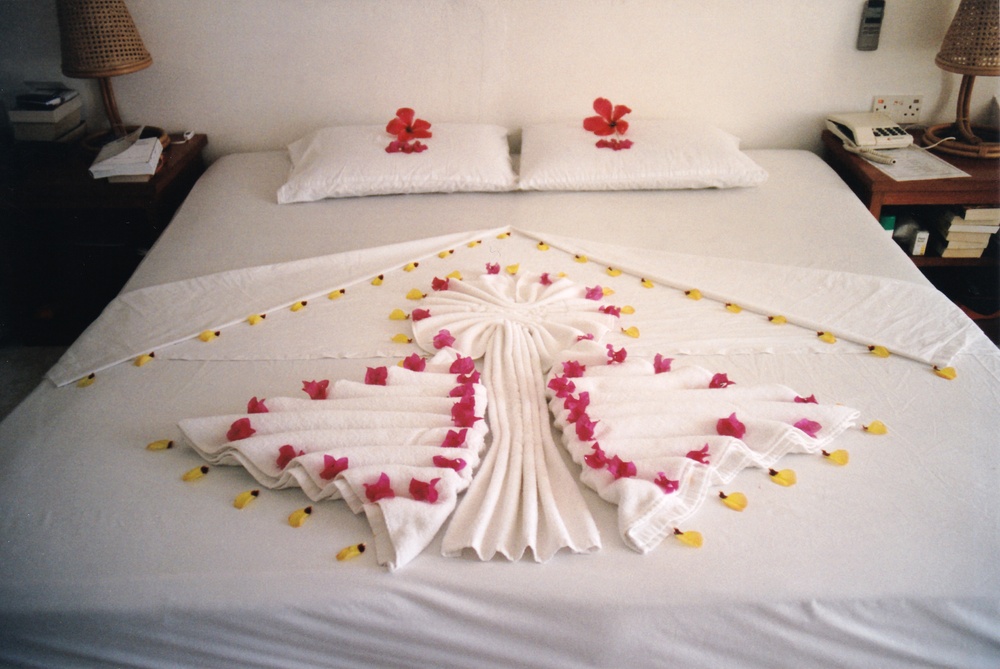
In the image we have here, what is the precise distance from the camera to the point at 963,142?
249 cm

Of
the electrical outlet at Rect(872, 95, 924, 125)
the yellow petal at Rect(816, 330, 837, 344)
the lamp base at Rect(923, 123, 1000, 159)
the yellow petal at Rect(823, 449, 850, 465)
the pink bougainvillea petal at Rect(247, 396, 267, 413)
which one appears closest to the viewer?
the yellow petal at Rect(823, 449, 850, 465)

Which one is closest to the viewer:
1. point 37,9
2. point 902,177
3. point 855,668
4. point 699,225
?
point 855,668

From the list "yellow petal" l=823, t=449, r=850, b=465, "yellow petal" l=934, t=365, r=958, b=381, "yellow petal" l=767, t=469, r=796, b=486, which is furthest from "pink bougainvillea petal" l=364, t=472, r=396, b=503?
"yellow petal" l=934, t=365, r=958, b=381

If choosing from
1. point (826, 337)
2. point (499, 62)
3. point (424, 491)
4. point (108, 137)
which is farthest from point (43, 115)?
point (826, 337)

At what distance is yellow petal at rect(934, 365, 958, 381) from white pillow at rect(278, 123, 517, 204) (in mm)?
1271

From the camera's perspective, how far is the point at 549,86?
105 inches

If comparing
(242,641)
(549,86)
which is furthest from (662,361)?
(549,86)

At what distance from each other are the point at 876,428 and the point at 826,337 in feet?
1.05

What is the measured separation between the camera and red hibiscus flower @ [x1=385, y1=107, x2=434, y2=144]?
248 cm

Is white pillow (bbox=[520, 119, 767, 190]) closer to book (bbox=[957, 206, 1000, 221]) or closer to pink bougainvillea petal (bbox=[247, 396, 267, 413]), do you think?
book (bbox=[957, 206, 1000, 221])

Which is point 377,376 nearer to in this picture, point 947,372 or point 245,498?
point 245,498

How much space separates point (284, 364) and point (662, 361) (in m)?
0.80

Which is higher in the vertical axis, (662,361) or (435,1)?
(435,1)

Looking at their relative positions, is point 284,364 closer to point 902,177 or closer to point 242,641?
point 242,641
